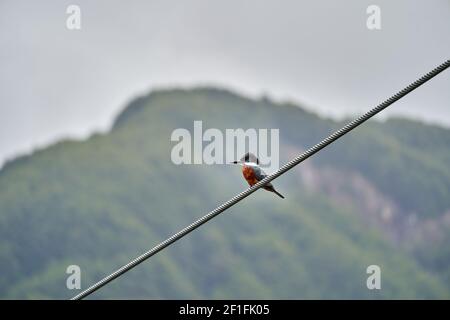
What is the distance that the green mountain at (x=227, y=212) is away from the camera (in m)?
40.9

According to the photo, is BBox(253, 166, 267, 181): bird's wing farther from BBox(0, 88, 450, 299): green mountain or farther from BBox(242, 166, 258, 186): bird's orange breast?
BBox(0, 88, 450, 299): green mountain

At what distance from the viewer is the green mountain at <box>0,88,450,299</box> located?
40875 mm

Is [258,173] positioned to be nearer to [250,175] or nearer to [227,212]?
[250,175]

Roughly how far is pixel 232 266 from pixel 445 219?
7692 millimetres

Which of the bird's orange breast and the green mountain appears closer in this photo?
the bird's orange breast

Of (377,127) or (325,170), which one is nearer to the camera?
(325,170)

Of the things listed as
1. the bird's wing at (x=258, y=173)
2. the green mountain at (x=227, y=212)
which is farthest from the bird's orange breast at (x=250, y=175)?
the green mountain at (x=227, y=212)

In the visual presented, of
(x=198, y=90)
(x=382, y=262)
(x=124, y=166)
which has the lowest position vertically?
(x=382, y=262)

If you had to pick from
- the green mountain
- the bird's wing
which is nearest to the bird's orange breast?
the bird's wing
